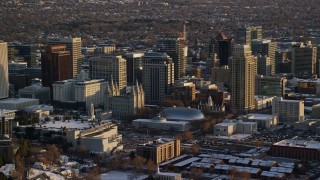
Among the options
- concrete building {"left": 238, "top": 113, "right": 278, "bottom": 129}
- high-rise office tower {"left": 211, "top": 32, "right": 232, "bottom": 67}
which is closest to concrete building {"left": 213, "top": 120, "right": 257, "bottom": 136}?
concrete building {"left": 238, "top": 113, "right": 278, "bottom": 129}

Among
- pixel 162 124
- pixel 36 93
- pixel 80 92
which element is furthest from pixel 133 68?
pixel 162 124

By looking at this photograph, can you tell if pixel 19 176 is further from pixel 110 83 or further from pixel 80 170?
pixel 110 83

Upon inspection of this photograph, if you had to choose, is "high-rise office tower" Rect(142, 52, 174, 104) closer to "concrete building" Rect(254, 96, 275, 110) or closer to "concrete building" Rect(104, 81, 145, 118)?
"concrete building" Rect(104, 81, 145, 118)

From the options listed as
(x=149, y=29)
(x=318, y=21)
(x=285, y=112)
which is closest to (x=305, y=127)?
(x=285, y=112)

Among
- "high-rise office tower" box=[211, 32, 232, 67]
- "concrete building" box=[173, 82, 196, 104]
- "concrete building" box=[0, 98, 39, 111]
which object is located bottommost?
"concrete building" box=[0, 98, 39, 111]

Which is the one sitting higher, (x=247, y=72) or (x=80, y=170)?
(x=247, y=72)

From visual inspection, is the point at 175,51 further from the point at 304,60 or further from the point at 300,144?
the point at 300,144
